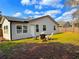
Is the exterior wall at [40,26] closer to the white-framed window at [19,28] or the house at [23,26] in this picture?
the house at [23,26]

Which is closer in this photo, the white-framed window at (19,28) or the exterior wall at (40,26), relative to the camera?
the exterior wall at (40,26)

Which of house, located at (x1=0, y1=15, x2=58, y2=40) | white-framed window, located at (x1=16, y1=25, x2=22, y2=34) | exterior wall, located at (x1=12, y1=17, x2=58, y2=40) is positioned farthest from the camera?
white-framed window, located at (x1=16, y1=25, x2=22, y2=34)

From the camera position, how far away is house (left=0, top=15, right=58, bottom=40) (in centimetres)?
1958

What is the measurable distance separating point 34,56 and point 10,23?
12259 mm

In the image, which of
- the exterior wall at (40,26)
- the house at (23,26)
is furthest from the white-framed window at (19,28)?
the exterior wall at (40,26)

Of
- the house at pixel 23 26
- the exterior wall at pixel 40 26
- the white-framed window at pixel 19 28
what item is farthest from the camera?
the white-framed window at pixel 19 28

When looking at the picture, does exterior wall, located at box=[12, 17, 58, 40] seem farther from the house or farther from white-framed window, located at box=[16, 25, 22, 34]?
white-framed window, located at box=[16, 25, 22, 34]

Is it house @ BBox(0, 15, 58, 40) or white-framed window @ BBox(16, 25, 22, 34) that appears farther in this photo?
white-framed window @ BBox(16, 25, 22, 34)

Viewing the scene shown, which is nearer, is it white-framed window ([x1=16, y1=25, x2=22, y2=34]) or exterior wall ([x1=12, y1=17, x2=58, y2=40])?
exterior wall ([x1=12, y1=17, x2=58, y2=40])

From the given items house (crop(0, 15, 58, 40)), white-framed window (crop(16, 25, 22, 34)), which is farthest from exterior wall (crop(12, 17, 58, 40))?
white-framed window (crop(16, 25, 22, 34))

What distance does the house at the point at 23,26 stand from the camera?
19578mm

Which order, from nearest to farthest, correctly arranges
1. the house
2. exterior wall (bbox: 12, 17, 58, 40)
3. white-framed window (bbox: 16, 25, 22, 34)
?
the house → exterior wall (bbox: 12, 17, 58, 40) → white-framed window (bbox: 16, 25, 22, 34)

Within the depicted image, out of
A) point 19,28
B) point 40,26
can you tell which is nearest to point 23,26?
point 19,28

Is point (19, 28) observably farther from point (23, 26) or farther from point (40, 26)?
point (40, 26)
